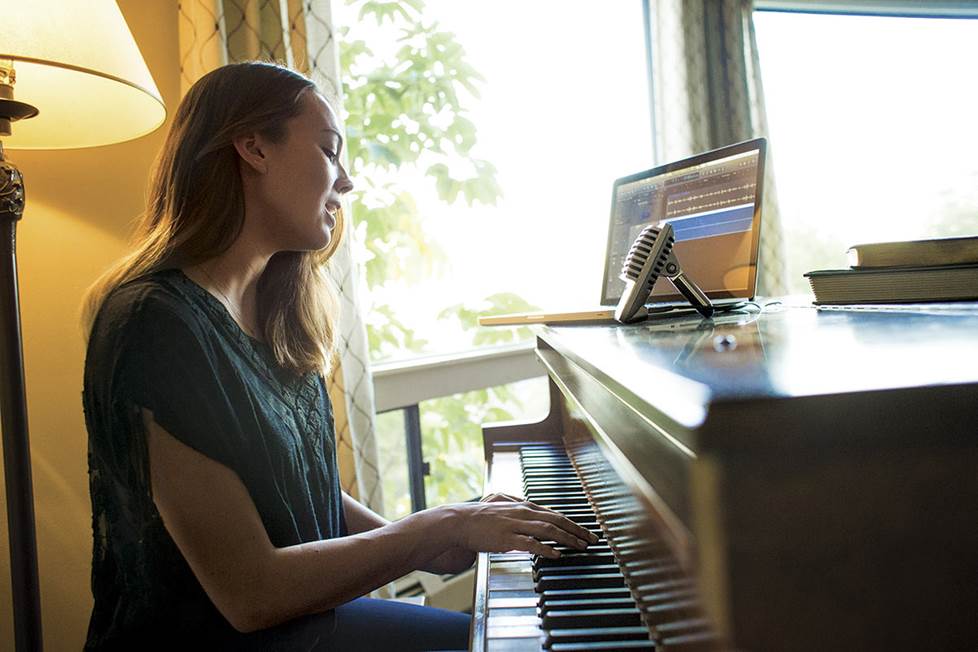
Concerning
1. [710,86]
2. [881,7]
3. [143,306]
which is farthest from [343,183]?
[881,7]

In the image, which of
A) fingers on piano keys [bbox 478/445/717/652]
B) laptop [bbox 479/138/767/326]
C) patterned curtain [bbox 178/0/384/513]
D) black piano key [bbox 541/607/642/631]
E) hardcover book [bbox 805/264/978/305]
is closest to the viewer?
fingers on piano keys [bbox 478/445/717/652]

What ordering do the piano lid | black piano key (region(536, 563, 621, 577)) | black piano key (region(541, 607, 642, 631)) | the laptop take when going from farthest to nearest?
the laptop, black piano key (region(536, 563, 621, 577)), black piano key (region(541, 607, 642, 631)), the piano lid

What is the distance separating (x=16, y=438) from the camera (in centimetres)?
118

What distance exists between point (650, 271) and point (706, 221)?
42 centimetres

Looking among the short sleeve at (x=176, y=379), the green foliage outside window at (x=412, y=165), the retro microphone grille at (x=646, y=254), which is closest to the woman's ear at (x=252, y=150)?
the short sleeve at (x=176, y=379)

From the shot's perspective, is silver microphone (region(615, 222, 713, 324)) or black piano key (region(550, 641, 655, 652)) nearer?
black piano key (region(550, 641, 655, 652))

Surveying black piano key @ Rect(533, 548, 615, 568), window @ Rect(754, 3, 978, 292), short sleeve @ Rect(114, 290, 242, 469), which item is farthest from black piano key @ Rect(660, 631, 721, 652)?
window @ Rect(754, 3, 978, 292)

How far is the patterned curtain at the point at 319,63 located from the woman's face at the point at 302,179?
1.86 ft

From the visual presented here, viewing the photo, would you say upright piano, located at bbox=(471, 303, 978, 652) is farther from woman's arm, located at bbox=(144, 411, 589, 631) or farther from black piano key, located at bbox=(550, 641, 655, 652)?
woman's arm, located at bbox=(144, 411, 589, 631)

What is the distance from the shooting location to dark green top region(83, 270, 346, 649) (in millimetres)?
791

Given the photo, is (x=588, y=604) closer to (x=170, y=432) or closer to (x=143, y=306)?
(x=170, y=432)

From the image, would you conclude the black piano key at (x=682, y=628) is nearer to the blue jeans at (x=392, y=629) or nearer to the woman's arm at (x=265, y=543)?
the woman's arm at (x=265, y=543)

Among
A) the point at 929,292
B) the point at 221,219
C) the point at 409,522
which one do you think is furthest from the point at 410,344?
the point at 929,292

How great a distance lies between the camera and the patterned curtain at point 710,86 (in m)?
2.79
